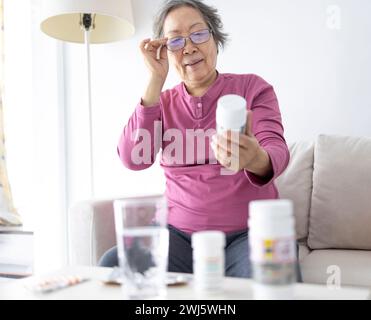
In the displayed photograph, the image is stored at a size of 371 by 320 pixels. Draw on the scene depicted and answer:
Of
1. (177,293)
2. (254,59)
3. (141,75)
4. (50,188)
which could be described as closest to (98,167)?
(50,188)

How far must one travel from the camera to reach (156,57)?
134 centimetres

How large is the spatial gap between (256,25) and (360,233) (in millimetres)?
925

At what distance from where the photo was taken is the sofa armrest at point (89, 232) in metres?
1.34

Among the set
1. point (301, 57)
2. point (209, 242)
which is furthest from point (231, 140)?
point (301, 57)

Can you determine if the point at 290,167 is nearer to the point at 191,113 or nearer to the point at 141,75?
the point at 191,113

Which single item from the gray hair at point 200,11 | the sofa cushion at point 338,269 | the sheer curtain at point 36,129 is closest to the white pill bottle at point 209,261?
the sofa cushion at point 338,269

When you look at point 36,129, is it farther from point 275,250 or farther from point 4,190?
point 275,250

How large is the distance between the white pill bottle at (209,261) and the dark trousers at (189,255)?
32 centimetres

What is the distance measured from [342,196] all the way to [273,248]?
1.01 metres

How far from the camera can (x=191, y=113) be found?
1324 millimetres

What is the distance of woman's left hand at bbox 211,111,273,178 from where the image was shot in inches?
34.1

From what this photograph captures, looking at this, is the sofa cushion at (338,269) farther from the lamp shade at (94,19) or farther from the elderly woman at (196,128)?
the lamp shade at (94,19)

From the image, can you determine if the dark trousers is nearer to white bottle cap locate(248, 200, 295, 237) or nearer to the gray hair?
white bottle cap locate(248, 200, 295, 237)

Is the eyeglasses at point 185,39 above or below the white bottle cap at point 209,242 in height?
above
